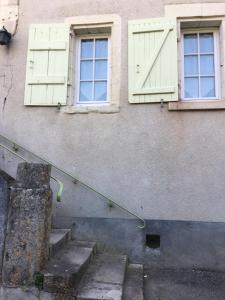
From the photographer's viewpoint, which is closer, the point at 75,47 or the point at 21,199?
the point at 21,199

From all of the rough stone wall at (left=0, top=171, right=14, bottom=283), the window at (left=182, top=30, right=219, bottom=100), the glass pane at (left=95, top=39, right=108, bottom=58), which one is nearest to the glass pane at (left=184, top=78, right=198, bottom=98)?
the window at (left=182, top=30, right=219, bottom=100)

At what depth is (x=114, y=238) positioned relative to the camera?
4406mm

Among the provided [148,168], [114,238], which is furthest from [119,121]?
[114,238]

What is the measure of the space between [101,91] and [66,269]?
9.39 feet

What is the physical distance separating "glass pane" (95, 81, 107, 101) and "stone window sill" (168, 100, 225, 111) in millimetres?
1059

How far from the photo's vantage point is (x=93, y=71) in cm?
509

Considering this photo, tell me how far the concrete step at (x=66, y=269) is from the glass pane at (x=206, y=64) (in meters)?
3.11

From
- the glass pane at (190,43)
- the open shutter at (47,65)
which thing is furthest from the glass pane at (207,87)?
the open shutter at (47,65)

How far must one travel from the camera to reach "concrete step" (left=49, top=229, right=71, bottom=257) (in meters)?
3.52

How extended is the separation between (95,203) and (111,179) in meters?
0.41

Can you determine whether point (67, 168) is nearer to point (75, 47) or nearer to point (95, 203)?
point (95, 203)

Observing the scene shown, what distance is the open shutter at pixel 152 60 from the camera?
465 centimetres

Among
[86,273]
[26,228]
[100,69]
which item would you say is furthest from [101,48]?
[86,273]

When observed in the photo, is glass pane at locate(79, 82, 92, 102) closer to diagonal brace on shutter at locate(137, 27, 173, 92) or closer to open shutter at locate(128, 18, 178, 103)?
open shutter at locate(128, 18, 178, 103)
